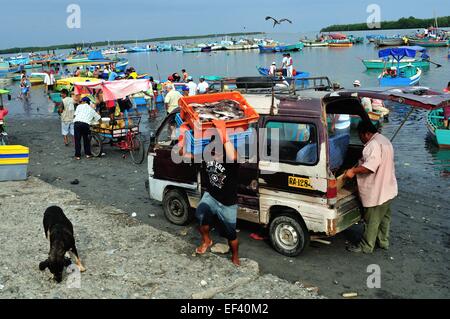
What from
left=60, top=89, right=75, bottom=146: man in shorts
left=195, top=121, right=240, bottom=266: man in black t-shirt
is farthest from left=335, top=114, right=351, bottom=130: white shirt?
left=60, top=89, right=75, bottom=146: man in shorts

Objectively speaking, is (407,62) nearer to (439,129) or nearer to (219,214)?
(439,129)

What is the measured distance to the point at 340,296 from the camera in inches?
231

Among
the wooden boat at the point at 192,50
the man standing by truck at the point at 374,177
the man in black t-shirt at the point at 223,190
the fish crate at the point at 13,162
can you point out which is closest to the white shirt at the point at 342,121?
the man standing by truck at the point at 374,177

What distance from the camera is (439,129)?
14.9 metres

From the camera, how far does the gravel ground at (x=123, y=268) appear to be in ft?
19.1

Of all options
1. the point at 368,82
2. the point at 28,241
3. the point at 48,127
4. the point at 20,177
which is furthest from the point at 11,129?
the point at 368,82

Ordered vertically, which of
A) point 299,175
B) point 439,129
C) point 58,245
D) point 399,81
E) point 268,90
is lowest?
point 58,245

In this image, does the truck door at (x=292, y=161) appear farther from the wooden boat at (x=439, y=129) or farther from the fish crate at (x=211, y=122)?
the wooden boat at (x=439, y=129)

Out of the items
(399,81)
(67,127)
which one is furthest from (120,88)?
(399,81)

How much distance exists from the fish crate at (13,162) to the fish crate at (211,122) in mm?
6122

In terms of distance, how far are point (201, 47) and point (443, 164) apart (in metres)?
114

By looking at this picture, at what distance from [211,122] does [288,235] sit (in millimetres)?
2165

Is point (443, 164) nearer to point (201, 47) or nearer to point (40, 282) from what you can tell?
point (40, 282)

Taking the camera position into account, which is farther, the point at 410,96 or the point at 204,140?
the point at 410,96
